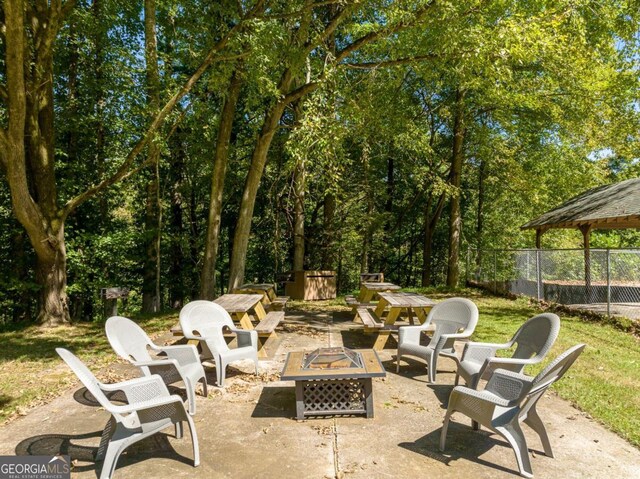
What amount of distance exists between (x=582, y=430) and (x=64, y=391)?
560cm

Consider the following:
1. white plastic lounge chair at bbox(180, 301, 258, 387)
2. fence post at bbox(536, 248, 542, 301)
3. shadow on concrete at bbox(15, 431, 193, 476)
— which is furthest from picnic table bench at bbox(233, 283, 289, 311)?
fence post at bbox(536, 248, 542, 301)

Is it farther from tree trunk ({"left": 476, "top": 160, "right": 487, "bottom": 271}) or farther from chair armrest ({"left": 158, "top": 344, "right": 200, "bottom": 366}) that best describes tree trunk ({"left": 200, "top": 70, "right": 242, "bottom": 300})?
tree trunk ({"left": 476, "top": 160, "right": 487, "bottom": 271})

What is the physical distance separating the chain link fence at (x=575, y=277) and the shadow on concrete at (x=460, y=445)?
25.2 ft

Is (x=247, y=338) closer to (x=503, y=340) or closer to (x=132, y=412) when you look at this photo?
(x=132, y=412)

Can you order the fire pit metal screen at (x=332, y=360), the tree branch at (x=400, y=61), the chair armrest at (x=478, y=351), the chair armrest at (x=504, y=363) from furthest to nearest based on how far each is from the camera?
the tree branch at (x=400, y=61) < the chair armrest at (x=478, y=351) < the fire pit metal screen at (x=332, y=360) < the chair armrest at (x=504, y=363)

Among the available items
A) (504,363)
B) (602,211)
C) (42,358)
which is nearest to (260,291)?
(42,358)

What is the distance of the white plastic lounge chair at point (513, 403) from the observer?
3224 millimetres

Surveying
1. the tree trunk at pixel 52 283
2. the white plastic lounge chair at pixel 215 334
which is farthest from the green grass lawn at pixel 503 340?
the white plastic lounge chair at pixel 215 334

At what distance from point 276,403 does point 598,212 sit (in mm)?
11520

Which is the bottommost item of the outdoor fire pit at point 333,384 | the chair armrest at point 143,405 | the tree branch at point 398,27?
the outdoor fire pit at point 333,384

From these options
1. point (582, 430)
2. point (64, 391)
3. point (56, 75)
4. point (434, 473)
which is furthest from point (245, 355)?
point (56, 75)

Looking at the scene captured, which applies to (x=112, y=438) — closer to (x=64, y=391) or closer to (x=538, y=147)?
(x=64, y=391)

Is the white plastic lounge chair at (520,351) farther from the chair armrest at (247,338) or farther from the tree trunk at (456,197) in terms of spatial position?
the tree trunk at (456,197)

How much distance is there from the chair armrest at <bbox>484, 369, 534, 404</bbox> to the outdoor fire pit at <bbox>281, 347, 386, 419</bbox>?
101 centimetres
